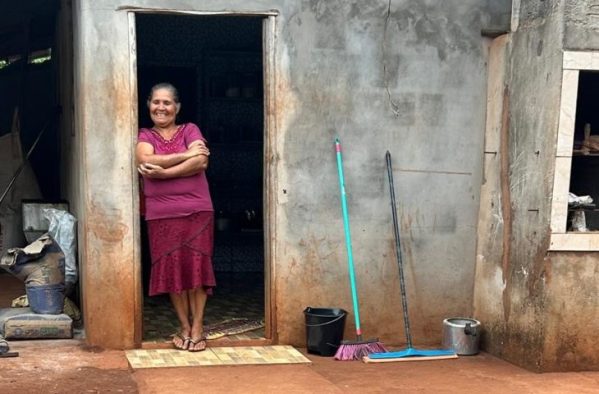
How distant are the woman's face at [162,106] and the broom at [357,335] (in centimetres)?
126

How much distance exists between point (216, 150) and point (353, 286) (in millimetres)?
3600

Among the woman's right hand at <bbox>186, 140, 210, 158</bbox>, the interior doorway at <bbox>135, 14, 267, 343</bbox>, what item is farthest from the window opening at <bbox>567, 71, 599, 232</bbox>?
the interior doorway at <bbox>135, 14, 267, 343</bbox>

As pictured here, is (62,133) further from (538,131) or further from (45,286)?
(538,131)

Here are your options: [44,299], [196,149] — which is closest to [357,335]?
[196,149]

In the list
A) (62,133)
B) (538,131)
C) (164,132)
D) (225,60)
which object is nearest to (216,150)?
(225,60)

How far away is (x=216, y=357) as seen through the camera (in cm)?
496

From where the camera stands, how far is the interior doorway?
816 centimetres

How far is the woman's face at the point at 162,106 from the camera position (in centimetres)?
506

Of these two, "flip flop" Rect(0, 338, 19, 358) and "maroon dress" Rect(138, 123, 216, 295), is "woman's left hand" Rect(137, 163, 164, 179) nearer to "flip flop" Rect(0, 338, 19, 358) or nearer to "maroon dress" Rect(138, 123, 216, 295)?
"maroon dress" Rect(138, 123, 216, 295)

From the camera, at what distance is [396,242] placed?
212 inches

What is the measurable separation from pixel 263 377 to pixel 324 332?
0.71 m

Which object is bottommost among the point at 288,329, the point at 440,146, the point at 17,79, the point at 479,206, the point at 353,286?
the point at 288,329

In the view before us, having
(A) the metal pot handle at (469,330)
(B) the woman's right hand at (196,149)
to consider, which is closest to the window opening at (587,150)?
(A) the metal pot handle at (469,330)

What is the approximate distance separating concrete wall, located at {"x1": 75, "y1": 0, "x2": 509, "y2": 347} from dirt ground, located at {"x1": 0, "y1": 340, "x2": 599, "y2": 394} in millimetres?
419
